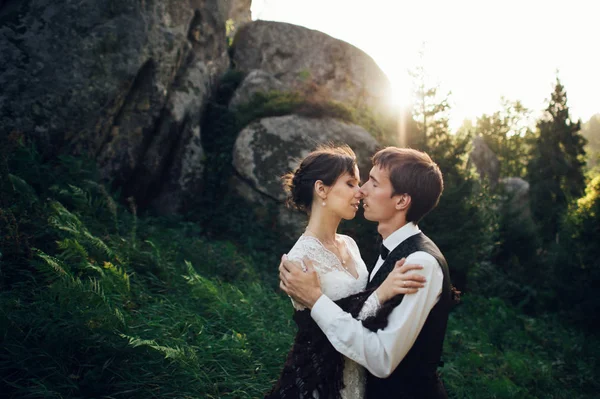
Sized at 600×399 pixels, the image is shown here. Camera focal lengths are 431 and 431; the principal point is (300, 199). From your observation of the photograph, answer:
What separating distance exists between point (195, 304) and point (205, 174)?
5127 mm

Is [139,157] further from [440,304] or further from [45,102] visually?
[440,304]

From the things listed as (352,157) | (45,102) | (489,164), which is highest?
(352,157)

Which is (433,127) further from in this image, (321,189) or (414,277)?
(414,277)

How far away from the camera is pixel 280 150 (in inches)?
359

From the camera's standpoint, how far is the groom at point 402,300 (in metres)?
2.03

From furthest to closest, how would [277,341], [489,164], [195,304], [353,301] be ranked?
[489,164]
[195,304]
[277,341]
[353,301]

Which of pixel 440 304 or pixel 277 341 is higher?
pixel 440 304

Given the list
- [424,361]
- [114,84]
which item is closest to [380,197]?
[424,361]

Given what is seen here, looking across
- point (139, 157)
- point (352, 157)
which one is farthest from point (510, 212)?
point (352, 157)

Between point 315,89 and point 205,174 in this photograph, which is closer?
point 205,174

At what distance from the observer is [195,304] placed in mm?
5070

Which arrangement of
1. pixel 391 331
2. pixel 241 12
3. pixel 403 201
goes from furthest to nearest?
pixel 241 12
pixel 403 201
pixel 391 331

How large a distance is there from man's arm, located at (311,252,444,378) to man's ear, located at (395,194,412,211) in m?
0.41

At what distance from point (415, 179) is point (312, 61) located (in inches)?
537
